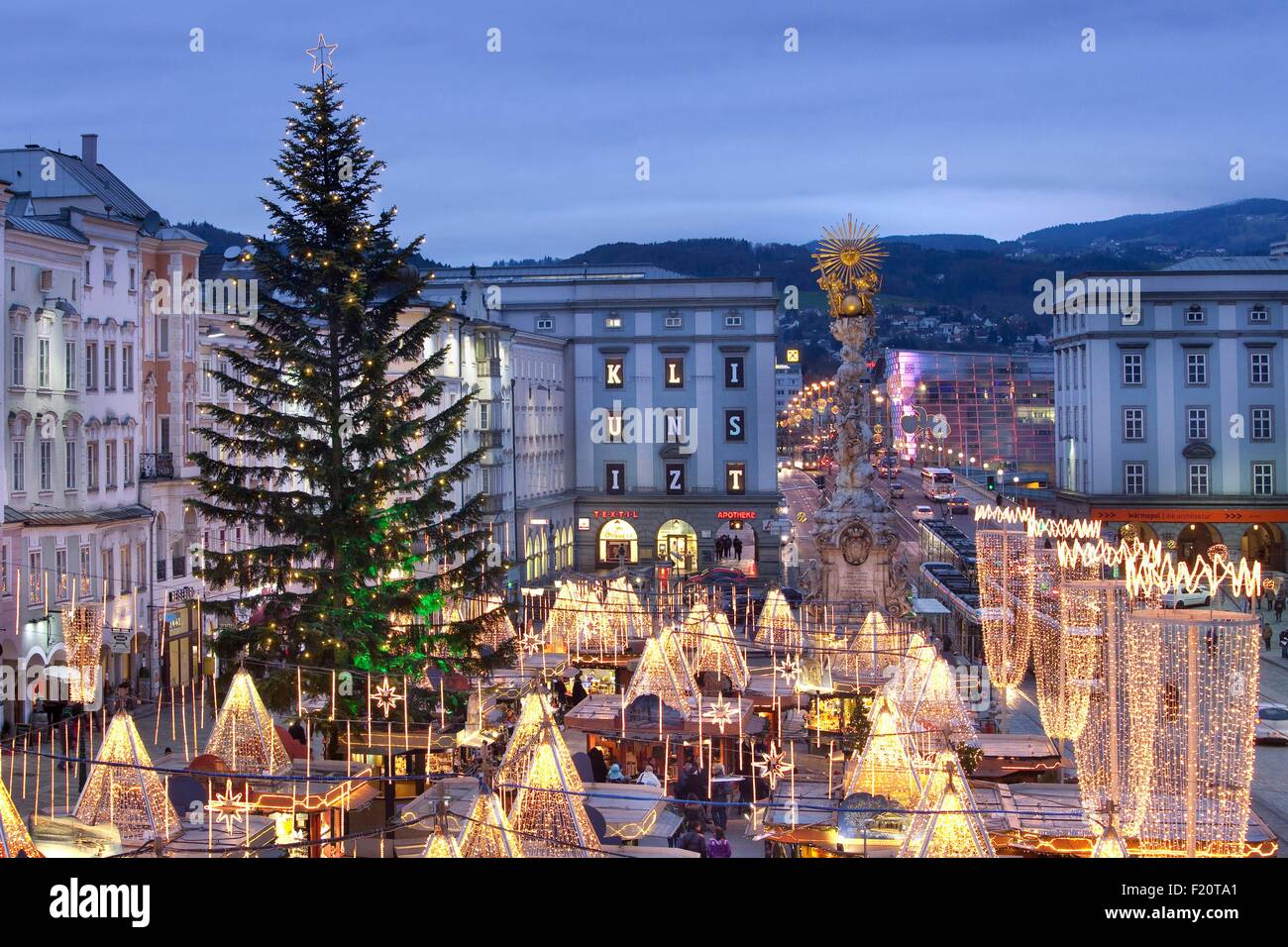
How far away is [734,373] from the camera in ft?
269

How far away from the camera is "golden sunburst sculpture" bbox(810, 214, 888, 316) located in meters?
56.0

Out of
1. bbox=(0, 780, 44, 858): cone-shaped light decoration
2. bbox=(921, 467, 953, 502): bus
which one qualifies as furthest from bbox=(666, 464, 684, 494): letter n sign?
bbox=(0, 780, 44, 858): cone-shaped light decoration

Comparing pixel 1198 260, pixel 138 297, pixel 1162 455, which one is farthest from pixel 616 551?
pixel 138 297

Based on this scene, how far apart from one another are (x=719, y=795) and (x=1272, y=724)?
1549cm

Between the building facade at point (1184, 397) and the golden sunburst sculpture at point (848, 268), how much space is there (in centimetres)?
2666

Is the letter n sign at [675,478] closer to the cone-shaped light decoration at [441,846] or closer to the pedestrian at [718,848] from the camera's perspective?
the pedestrian at [718,848]

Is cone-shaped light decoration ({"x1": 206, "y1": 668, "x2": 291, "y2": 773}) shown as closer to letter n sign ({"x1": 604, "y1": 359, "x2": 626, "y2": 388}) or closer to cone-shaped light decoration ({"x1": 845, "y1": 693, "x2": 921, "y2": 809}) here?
cone-shaped light decoration ({"x1": 845, "y1": 693, "x2": 921, "y2": 809})

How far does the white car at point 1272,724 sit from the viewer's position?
3697 centimetres

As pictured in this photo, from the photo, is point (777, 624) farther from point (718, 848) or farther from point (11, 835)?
point (11, 835)

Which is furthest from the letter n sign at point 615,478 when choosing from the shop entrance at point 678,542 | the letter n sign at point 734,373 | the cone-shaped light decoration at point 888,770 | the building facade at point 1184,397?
the cone-shaped light decoration at point 888,770

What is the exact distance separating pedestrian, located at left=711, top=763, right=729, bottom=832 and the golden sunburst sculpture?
28000 mm
